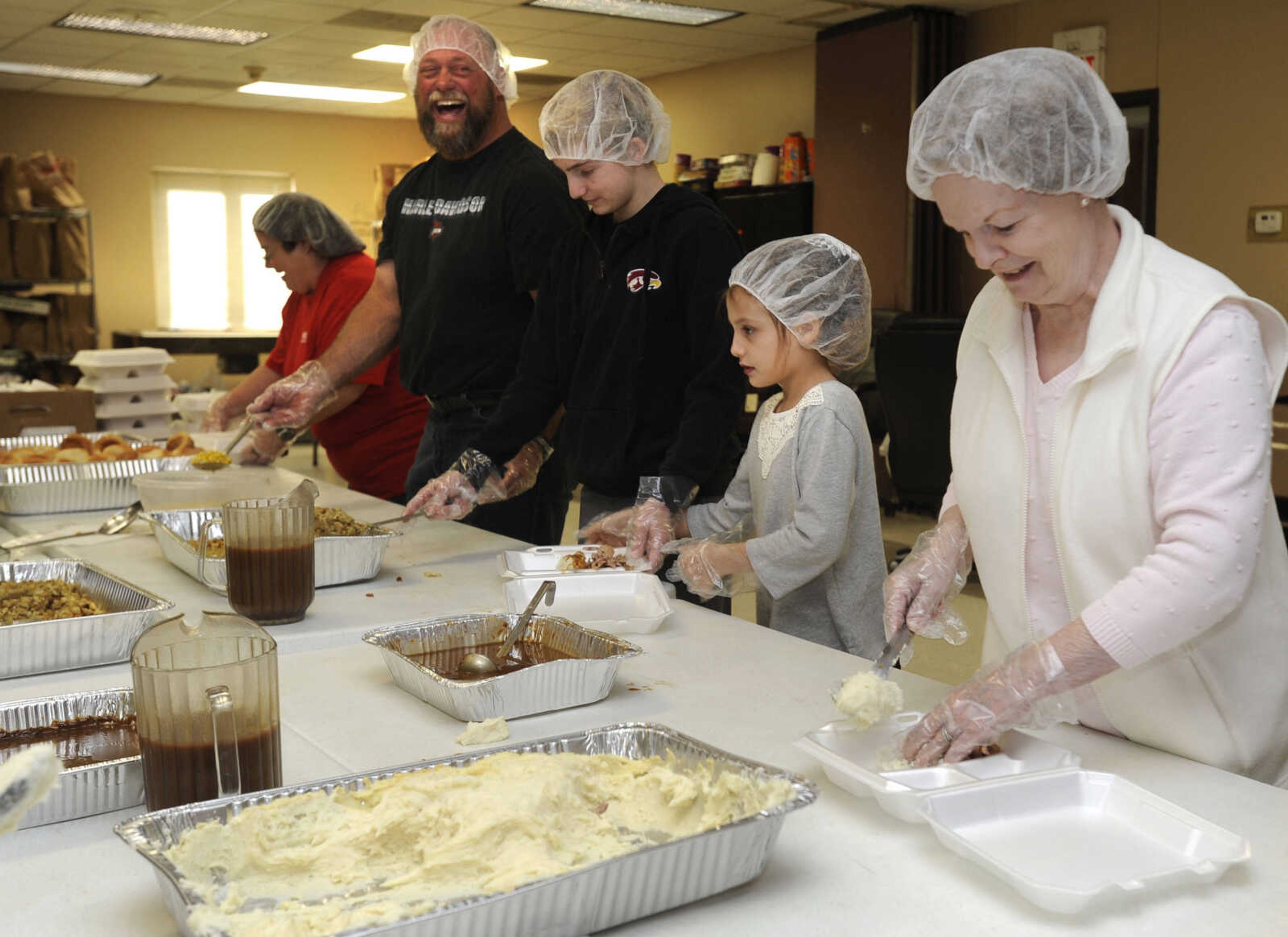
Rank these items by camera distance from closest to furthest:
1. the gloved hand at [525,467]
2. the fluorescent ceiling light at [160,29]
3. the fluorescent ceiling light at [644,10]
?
1. the gloved hand at [525,467]
2. the fluorescent ceiling light at [644,10]
3. the fluorescent ceiling light at [160,29]

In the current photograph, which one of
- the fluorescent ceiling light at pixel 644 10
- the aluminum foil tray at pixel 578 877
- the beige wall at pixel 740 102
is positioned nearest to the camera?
the aluminum foil tray at pixel 578 877

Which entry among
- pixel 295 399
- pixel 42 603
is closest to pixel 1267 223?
pixel 295 399

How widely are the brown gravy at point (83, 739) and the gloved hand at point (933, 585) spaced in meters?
0.88

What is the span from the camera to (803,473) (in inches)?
85.0

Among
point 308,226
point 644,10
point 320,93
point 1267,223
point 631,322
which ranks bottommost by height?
point 631,322

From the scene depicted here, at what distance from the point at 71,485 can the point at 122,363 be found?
9.13ft

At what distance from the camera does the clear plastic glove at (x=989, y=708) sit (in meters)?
1.22

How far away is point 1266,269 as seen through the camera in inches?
225

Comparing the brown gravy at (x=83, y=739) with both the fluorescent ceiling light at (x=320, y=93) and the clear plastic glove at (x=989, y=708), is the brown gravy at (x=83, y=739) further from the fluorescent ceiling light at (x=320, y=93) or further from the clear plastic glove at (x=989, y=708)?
the fluorescent ceiling light at (x=320, y=93)

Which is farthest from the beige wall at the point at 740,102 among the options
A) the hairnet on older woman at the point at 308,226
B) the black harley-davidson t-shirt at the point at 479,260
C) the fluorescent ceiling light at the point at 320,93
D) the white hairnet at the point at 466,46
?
the black harley-davidson t-shirt at the point at 479,260

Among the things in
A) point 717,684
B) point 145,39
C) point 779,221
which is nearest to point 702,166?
point 779,221

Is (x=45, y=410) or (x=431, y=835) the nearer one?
(x=431, y=835)

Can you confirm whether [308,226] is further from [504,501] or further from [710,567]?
[710,567]

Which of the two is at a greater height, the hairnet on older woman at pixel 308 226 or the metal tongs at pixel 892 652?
the hairnet on older woman at pixel 308 226
